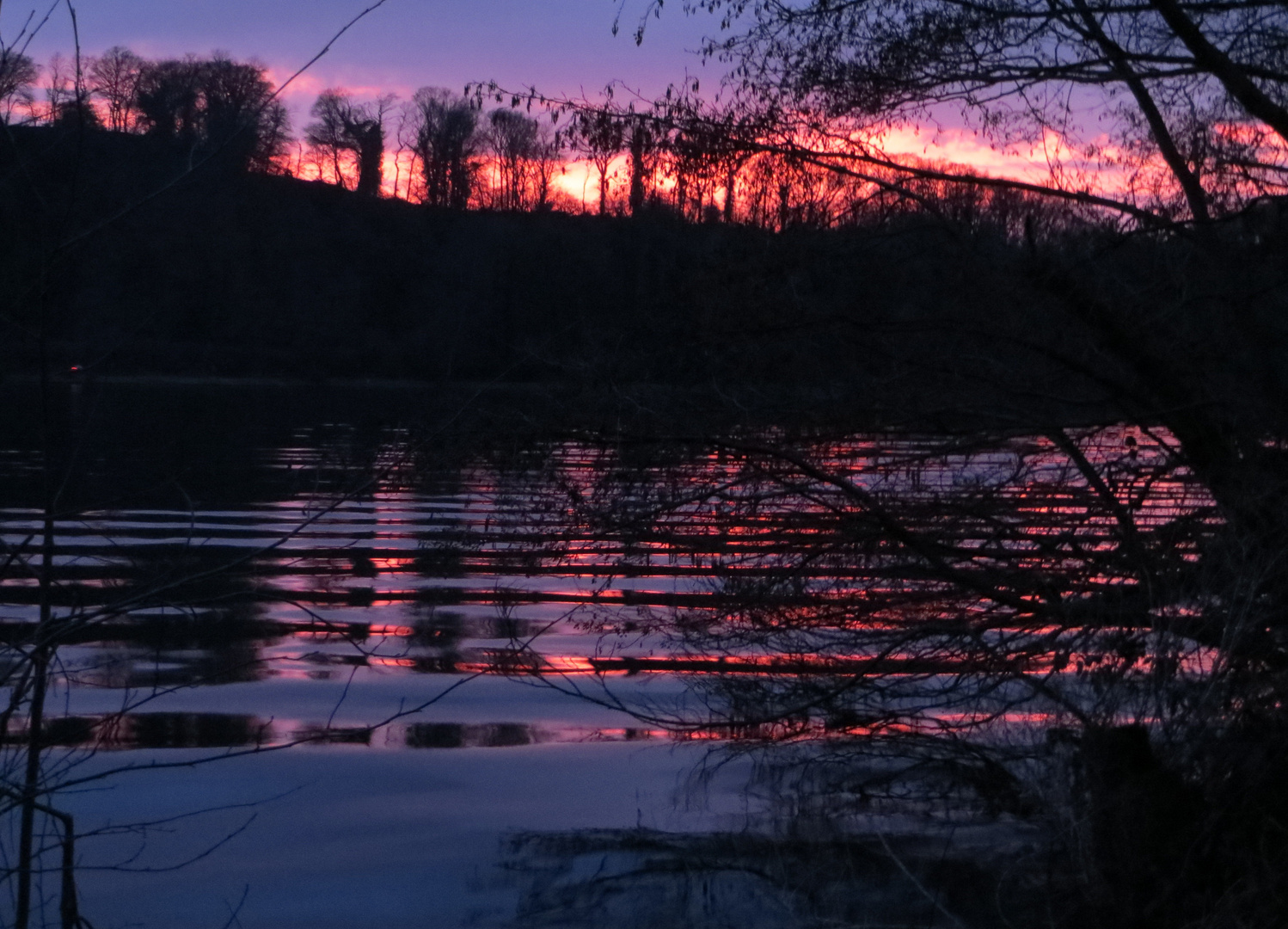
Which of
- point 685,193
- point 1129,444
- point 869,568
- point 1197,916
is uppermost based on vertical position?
point 685,193

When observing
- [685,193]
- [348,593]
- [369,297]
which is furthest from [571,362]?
[348,593]

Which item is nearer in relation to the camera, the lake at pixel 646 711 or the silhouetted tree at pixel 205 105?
the silhouetted tree at pixel 205 105

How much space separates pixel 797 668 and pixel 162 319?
3.89 metres

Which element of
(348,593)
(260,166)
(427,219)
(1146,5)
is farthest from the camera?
(348,593)

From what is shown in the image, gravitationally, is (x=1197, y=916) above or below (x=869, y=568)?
below

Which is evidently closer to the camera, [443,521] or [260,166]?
[260,166]

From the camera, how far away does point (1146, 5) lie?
6496 millimetres

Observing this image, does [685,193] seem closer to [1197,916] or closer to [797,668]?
[797,668]

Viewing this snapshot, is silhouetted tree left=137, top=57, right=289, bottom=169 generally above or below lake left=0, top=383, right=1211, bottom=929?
above

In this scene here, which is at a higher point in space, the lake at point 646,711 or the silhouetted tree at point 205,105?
the silhouetted tree at point 205,105

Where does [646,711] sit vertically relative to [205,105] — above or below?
below

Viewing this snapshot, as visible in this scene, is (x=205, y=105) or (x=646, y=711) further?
(x=646, y=711)

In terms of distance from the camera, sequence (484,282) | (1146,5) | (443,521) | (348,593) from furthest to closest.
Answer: (443,521)
(348,593)
(484,282)
(1146,5)

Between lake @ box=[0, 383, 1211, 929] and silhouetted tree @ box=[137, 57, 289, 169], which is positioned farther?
lake @ box=[0, 383, 1211, 929]
